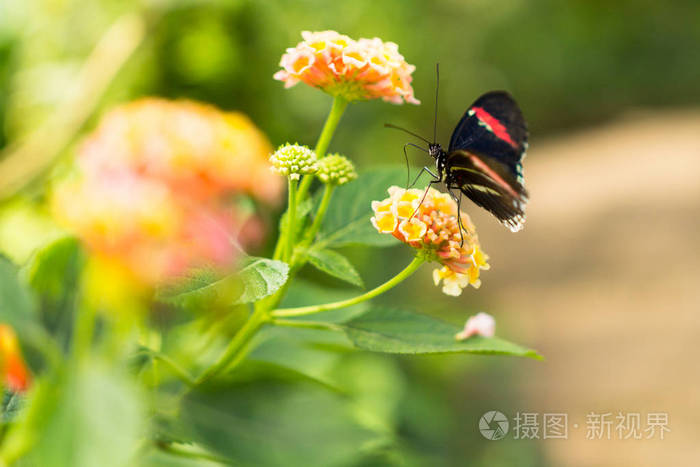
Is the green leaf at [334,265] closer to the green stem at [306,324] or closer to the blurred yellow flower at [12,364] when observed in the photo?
the green stem at [306,324]

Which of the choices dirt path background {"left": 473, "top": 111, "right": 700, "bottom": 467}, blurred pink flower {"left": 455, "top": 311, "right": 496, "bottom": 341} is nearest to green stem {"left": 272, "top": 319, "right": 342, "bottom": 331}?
blurred pink flower {"left": 455, "top": 311, "right": 496, "bottom": 341}

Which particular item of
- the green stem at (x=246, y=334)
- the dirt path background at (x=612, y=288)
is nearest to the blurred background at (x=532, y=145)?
the dirt path background at (x=612, y=288)

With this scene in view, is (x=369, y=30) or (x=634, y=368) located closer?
(x=369, y=30)

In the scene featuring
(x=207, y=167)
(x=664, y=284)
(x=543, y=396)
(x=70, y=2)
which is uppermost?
(x=664, y=284)

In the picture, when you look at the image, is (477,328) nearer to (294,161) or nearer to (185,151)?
(294,161)

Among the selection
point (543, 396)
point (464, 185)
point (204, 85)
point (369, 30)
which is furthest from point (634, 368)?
point (464, 185)

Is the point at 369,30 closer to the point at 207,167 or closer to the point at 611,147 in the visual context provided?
the point at 207,167
